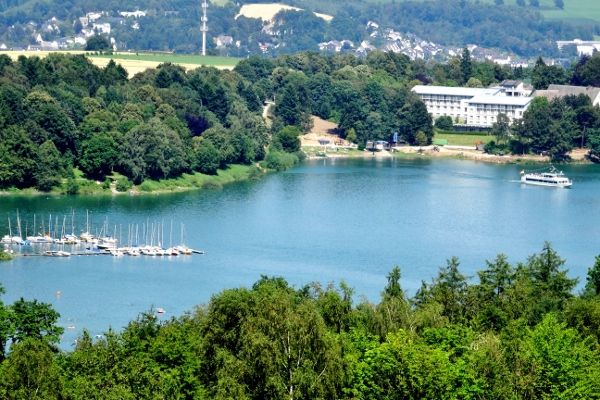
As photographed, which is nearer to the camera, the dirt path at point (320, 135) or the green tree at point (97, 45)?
the dirt path at point (320, 135)

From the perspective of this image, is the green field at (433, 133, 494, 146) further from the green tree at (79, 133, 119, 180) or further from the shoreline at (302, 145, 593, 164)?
the green tree at (79, 133, 119, 180)

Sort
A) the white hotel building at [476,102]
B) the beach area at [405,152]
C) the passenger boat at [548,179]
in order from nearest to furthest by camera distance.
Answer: the passenger boat at [548,179]
the beach area at [405,152]
the white hotel building at [476,102]

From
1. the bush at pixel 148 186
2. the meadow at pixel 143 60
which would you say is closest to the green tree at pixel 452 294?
the bush at pixel 148 186

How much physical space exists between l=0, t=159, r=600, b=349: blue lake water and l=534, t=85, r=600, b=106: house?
1172 centimetres

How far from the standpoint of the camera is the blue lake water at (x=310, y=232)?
1251 inches

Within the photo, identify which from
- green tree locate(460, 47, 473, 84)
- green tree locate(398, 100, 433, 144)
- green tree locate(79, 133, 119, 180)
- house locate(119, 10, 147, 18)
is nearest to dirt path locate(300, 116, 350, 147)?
green tree locate(398, 100, 433, 144)

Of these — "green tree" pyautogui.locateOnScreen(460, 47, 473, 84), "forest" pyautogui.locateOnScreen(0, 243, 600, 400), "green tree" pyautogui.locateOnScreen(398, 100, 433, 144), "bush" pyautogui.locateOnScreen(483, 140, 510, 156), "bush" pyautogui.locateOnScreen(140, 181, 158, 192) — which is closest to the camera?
"forest" pyautogui.locateOnScreen(0, 243, 600, 400)

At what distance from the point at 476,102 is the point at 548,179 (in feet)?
51.9

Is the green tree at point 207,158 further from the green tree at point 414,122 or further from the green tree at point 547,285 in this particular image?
the green tree at point 547,285

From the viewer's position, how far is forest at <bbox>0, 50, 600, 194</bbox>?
1826 inches

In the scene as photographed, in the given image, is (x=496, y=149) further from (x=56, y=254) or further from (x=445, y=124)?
(x=56, y=254)

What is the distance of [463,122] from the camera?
67.3 metres

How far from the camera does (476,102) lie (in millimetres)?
67188

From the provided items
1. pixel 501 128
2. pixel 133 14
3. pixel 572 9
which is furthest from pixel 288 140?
pixel 572 9
